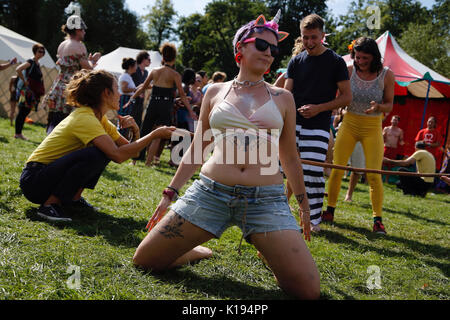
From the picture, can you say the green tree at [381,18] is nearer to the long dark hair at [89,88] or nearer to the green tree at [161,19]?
the green tree at [161,19]

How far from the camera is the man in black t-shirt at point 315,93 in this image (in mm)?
4160

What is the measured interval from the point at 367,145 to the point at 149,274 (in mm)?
3042

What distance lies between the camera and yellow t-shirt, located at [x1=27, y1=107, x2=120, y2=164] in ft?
11.7

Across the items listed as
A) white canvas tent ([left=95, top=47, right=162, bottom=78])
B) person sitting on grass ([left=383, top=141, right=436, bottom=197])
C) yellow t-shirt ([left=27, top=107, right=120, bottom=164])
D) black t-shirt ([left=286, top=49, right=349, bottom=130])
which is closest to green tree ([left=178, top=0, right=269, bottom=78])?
white canvas tent ([left=95, top=47, right=162, bottom=78])

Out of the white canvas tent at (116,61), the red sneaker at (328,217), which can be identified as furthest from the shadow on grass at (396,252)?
the white canvas tent at (116,61)

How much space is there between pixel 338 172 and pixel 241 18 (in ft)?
141

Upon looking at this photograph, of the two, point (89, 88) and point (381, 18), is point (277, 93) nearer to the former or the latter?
point (89, 88)

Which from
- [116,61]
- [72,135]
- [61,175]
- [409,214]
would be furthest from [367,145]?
[116,61]

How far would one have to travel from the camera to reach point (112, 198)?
4.71 meters

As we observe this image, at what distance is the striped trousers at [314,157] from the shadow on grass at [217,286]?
1.82 meters

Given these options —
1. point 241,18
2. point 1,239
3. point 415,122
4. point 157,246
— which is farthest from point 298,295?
point 241,18

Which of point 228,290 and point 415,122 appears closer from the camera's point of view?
point 228,290
